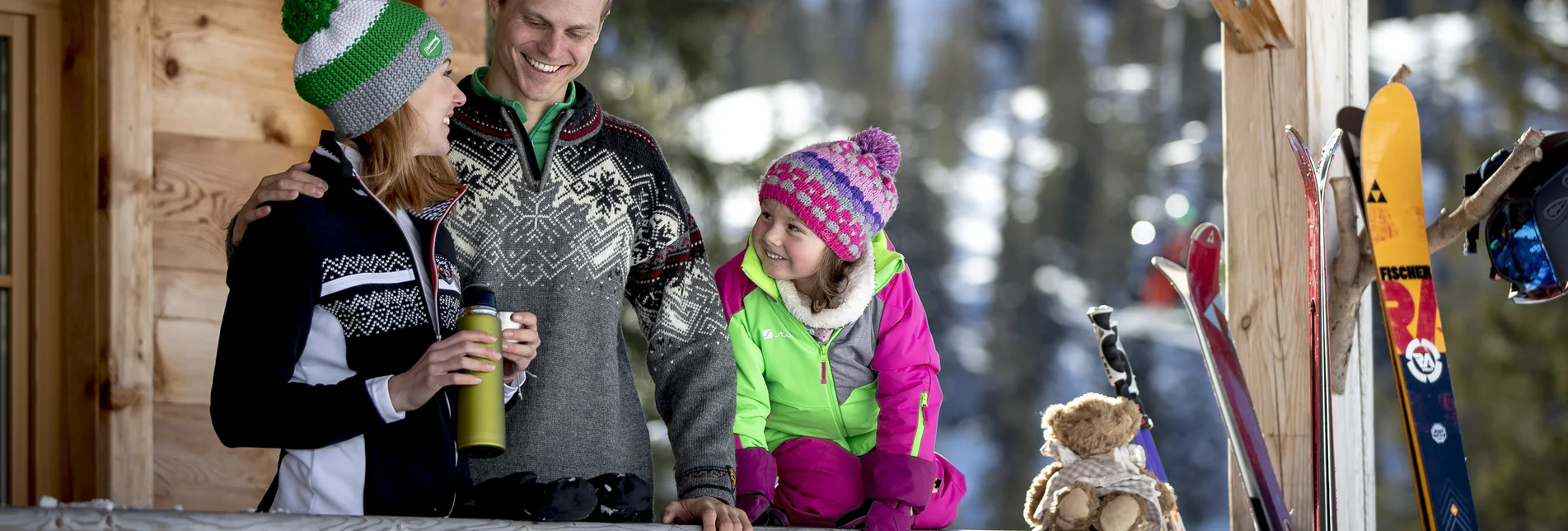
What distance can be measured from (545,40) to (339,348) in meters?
0.59

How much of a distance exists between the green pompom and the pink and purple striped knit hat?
0.95 m

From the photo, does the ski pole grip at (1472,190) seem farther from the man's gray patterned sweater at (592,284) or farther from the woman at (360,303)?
the woman at (360,303)

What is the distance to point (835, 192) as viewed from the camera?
2574 mm

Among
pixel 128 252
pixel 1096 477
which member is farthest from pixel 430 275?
pixel 128 252

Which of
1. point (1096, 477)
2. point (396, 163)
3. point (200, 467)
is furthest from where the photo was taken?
point (200, 467)

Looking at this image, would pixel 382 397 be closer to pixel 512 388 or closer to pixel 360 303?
pixel 360 303

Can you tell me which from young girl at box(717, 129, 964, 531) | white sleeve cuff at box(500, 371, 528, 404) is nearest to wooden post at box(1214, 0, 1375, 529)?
young girl at box(717, 129, 964, 531)

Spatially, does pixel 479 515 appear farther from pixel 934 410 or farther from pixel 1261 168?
pixel 1261 168

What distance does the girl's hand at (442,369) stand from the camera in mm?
1706

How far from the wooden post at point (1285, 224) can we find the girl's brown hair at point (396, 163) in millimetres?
1608

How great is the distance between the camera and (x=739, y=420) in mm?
2465

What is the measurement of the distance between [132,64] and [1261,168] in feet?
7.57

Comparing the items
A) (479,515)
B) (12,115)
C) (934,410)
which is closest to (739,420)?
(934,410)

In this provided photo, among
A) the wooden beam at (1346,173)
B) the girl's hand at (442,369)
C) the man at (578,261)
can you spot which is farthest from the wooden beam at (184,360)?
the wooden beam at (1346,173)
